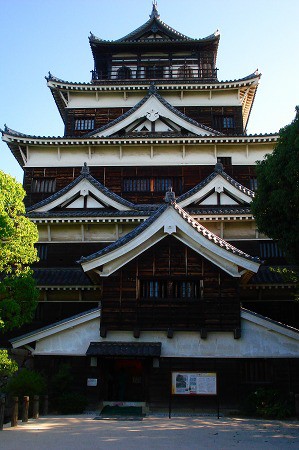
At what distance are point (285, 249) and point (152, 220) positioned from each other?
5365 millimetres

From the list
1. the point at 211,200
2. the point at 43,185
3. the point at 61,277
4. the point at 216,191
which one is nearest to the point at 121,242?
the point at 61,277

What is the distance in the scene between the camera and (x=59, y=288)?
19.9m

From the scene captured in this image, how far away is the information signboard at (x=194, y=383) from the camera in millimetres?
16344

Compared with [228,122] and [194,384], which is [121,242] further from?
[228,122]

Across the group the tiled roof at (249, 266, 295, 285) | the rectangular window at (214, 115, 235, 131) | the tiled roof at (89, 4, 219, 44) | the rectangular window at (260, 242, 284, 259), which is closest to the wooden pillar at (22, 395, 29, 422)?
the tiled roof at (249, 266, 295, 285)

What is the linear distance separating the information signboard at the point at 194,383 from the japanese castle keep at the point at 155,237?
0.05 meters

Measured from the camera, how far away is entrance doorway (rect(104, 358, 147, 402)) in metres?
17.3

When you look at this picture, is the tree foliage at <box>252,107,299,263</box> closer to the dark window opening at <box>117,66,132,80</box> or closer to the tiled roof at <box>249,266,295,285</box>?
the tiled roof at <box>249,266,295,285</box>

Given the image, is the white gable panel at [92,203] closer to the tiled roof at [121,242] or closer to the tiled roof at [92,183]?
the tiled roof at [92,183]

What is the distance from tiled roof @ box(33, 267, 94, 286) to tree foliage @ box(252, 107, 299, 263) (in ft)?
28.7

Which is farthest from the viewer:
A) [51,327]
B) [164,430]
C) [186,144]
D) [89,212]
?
[186,144]

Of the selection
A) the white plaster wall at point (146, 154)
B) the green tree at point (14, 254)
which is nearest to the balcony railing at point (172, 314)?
the green tree at point (14, 254)

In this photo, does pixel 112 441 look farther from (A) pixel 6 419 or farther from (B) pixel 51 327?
(B) pixel 51 327

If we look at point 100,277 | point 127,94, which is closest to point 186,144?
point 127,94
